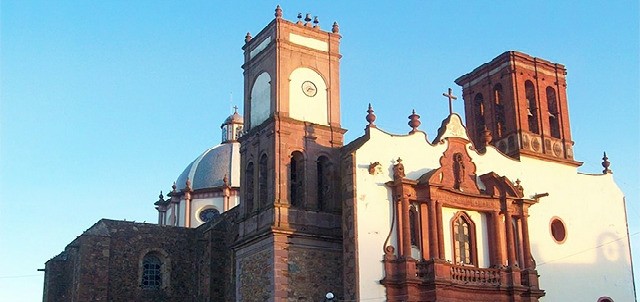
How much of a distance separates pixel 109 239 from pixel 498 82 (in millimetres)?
17110

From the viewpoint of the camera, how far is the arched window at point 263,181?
30.1m

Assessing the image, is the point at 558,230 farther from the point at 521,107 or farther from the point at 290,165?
the point at 290,165

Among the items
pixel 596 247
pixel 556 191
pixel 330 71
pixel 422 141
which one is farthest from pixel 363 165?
pixel 596 247

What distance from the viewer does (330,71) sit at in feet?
105

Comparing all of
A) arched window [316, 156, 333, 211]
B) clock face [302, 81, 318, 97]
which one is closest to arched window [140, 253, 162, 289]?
arched window [316, 156, 333, 211]

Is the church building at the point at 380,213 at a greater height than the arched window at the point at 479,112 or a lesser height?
lesser

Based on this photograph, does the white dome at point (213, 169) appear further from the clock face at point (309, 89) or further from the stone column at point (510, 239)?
the stone column at point (510, 239)

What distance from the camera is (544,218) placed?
105 ft

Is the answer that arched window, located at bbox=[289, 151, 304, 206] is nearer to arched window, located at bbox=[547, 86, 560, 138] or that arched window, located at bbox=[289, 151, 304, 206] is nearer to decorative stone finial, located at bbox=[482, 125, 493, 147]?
decorative stone finial, located at bbox=[482, 125, 493, 147]

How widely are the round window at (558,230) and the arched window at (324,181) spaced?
885 cm

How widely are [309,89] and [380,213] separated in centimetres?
589

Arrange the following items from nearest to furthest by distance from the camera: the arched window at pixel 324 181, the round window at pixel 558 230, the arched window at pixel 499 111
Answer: the arched window at pixel 324 181, the round window at pixel 558 230, the arched window at pixel 499 111

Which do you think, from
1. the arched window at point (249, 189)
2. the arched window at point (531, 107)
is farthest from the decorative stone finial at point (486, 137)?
the arched window at point (249, 189)

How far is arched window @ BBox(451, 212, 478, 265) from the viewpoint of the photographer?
1166 inches
